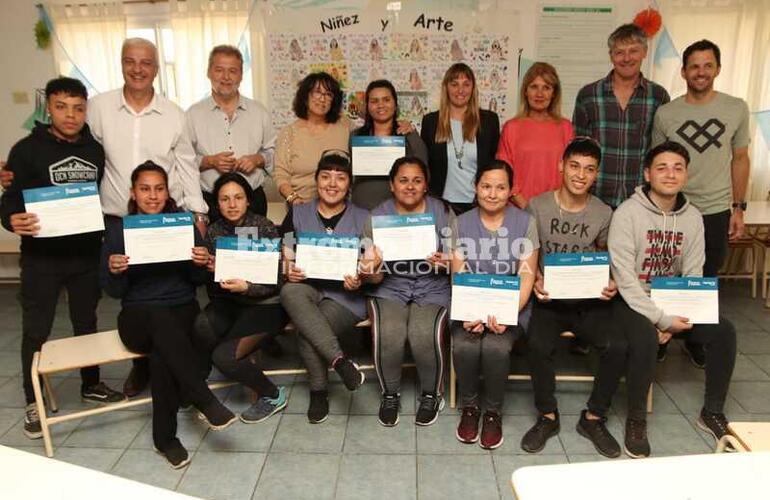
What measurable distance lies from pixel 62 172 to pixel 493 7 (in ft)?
10.7

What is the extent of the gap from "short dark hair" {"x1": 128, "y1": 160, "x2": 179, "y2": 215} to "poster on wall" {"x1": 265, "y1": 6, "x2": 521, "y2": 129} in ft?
6.72

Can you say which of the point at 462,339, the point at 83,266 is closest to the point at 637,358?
the point at 462,339

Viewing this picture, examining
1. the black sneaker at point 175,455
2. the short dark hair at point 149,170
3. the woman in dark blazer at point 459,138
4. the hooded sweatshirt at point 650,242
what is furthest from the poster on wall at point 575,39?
the black sneaker at point 175,455

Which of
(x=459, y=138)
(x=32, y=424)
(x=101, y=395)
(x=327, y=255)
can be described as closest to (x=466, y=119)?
(x=459, y=138)

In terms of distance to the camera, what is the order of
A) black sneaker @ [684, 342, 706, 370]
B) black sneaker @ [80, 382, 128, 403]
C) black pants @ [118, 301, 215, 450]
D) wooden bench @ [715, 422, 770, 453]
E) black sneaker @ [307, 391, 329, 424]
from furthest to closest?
black sneaker @ [684, 342, 706, 370] < black sneaker @ [80, 382, 128, 403] < black sneaker @ [307, 391, 329, 424] < black pants @ [118, 301, 215, 450] < wooden bench @ [715, 422, 770, 453]

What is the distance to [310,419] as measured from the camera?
270 centimetres

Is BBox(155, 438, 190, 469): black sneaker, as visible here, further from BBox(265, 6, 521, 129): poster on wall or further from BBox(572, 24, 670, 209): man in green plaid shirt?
BBox(265, 6, 521, 129): poster on wall

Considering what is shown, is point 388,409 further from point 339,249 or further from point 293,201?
point 293,201

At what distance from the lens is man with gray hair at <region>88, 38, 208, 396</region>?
267 cm

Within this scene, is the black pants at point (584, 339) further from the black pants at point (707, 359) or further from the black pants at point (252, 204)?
the black pants at point (252, 204)

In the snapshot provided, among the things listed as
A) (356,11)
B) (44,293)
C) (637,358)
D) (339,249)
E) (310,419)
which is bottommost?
(310,419)

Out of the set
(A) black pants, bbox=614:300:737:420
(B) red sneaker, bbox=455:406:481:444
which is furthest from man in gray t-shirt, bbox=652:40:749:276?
(B) red sneaker, bbox=455:406:481:444

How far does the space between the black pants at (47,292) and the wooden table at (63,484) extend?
4.82 feet

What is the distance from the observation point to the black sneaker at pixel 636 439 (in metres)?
2.41
